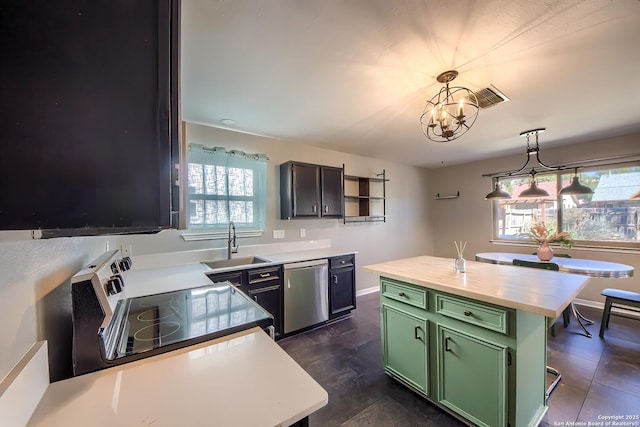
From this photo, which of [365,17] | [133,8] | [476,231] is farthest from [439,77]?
[476,231]

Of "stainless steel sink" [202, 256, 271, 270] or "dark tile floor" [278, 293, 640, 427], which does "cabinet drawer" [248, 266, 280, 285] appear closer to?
"stainless steel sink" [202, 256, 271, 270]

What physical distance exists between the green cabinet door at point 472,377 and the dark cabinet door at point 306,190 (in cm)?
210

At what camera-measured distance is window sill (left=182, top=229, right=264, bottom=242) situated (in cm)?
276

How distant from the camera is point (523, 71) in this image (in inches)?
73.0

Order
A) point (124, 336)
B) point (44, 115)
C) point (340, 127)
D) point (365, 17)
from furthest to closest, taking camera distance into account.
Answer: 1. point (340, 127)
2. point (365, 17)
3. point (124, 336)
4. point (44, 115)

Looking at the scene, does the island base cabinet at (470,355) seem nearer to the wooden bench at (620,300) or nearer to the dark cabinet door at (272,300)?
the dark cabinet door at (272,300)

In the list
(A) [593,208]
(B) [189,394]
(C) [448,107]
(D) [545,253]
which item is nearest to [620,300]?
(D) [545,253]

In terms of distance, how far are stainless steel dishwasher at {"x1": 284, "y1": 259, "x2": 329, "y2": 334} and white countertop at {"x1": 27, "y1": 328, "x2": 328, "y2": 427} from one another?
6.23ft

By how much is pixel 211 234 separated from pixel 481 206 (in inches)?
188

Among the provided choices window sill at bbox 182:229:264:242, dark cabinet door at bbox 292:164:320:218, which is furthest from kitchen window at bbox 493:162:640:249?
window sill at bbox 182:229:264:242

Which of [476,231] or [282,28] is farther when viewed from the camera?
[476,231]

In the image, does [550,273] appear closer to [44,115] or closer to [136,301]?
[44,115]

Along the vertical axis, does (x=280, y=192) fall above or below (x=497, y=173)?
below

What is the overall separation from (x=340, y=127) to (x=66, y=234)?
267 cm
